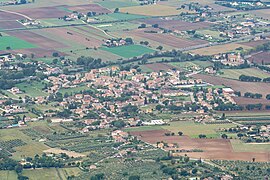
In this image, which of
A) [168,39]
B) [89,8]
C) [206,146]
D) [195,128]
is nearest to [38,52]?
[168,39]

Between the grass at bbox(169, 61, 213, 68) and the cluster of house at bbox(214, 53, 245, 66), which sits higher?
the cluster of house at bbox(214, 53, 245, 66)

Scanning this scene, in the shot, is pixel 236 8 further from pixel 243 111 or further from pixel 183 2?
pixel 243 111

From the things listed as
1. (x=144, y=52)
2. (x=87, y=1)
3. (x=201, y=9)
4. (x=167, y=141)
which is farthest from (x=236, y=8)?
(x=167, y=141)

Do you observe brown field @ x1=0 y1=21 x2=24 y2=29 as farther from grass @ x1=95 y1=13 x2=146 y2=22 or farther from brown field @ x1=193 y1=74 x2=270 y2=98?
brown field @ x1=193 y1=74 x2=270 y2=98

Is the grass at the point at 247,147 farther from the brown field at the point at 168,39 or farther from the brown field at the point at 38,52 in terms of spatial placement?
the brown field at the point at 168,39

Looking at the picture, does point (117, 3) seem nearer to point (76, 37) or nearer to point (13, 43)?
point (76, 37)

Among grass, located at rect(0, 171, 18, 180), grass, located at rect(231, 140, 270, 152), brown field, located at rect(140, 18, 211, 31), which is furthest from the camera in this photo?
brown field, located at rect(140, 18, 211, 31)

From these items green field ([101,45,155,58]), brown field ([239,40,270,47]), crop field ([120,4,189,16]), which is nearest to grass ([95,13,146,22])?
crop field ([120,4,189,16])

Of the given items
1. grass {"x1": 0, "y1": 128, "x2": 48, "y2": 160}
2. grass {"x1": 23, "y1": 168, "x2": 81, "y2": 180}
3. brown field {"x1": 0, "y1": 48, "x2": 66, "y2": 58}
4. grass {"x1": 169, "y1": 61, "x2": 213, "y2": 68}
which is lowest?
grass {"x1": 0, "y1": 128, "x2": 48, "y2": 160}

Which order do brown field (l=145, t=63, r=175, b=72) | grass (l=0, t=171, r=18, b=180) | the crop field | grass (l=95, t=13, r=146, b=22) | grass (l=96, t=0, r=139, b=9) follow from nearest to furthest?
grass (l=0, t=171, r=18, b=180) → brown field (l=145, t=63, r=175, b=72) → grass (l=95, t=13, r=146, b=22) → the crop field → grass (l=96, t=0, r=139, b=9)
